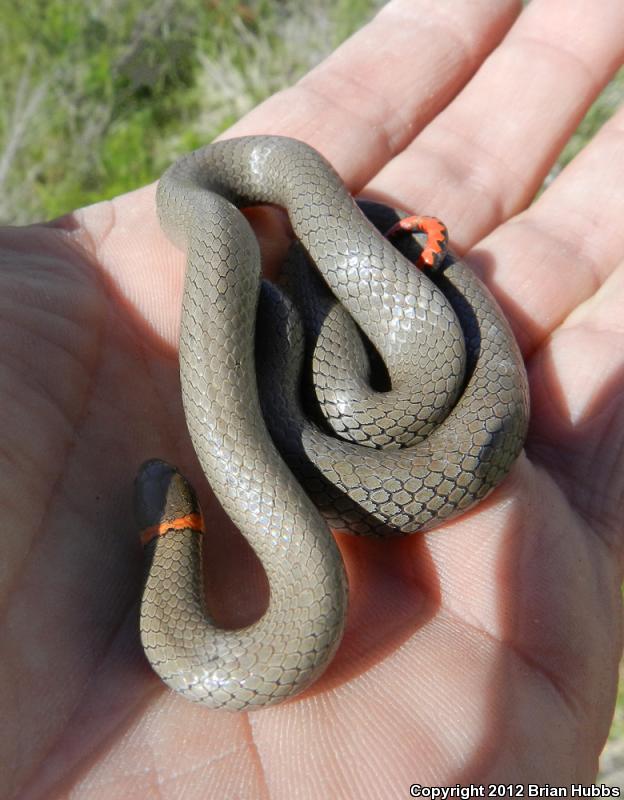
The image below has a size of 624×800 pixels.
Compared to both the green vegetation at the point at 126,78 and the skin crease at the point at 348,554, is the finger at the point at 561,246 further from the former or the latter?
the green vegetation at the point at 126,78

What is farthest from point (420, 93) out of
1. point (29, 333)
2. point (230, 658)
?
point (230, 658)

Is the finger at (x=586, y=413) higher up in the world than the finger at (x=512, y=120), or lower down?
lower down

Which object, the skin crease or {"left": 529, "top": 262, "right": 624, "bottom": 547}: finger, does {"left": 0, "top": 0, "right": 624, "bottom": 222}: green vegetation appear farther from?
{"left": 529, "top": 262, "right": 624, "bottom": 547}: finger

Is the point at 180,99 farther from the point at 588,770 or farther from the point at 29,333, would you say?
the point at 588,770

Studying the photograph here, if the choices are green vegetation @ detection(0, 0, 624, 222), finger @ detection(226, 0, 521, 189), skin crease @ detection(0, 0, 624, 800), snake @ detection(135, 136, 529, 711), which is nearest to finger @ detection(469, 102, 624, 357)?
skin crease @ detection(0, 0, 624, 800)

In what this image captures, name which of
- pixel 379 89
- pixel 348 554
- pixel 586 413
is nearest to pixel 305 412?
pixel 348 554

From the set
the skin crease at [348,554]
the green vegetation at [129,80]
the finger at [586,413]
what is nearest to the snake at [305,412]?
the skin crease at [348,554]

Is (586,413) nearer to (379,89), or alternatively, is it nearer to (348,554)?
(348,554)
